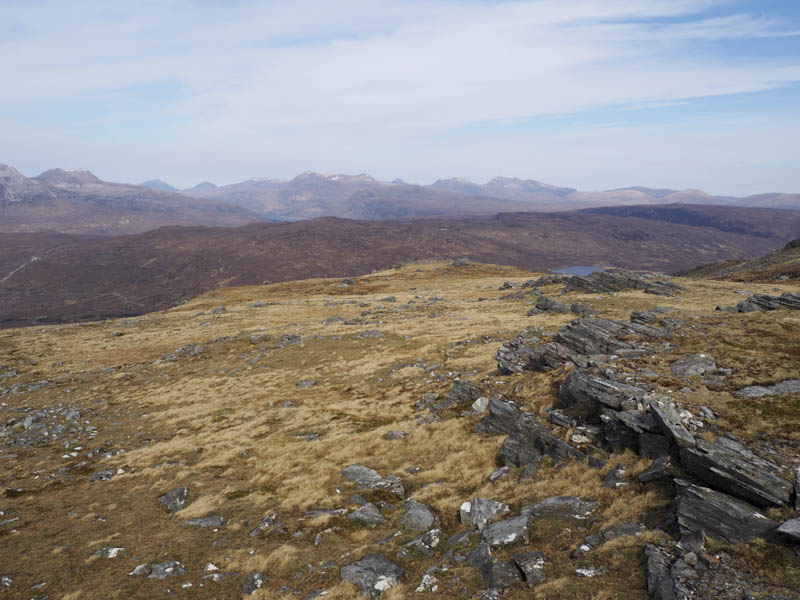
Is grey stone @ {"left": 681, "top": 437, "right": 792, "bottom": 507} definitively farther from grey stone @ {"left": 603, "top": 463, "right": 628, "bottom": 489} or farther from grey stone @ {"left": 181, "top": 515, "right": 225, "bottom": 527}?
grey stone @ {"left": 181, "top": 515, "right": 225, "bottom": 527}

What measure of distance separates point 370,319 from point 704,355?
47329 millimetres

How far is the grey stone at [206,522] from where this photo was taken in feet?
60.3

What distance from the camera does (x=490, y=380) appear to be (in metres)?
27.9

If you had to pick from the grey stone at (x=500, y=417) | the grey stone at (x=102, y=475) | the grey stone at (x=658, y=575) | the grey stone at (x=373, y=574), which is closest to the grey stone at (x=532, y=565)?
the grey stone at (x=658, y=575)

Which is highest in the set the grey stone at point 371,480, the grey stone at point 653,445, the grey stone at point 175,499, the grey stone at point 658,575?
the grey stone at point 653,445

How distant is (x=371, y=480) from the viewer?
799 inches

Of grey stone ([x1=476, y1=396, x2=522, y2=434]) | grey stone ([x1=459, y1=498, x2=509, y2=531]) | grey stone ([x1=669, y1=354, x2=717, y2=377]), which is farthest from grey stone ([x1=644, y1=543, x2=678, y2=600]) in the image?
grey stone ([x1=669, y1=354, x2=717, y2=377])

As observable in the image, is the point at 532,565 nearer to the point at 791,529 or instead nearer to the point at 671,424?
the point at 791,529

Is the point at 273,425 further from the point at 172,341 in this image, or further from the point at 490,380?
the point at 172,341

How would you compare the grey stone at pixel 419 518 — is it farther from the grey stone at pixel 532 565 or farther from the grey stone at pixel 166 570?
the grey stone at pixel 166 570

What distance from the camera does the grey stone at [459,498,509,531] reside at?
588 inches

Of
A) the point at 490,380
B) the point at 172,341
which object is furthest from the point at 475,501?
the point at 172,341

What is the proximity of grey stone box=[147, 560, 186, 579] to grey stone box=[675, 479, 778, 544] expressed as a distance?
17.0 m

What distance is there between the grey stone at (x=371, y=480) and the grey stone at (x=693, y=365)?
1450 centimetres
